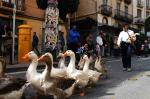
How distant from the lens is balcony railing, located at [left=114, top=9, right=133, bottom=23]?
55.0 metres

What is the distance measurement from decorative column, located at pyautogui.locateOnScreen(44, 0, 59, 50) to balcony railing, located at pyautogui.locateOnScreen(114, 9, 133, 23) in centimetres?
3565

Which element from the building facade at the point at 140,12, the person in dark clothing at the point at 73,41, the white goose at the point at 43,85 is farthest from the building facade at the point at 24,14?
the building facade at the point at 140,12

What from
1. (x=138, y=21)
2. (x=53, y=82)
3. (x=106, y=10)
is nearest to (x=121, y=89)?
(x=53, y=82)

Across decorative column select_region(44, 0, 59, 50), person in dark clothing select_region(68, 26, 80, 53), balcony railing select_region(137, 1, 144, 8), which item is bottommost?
person in dark clothing select_region(68, 26, 80, 53)

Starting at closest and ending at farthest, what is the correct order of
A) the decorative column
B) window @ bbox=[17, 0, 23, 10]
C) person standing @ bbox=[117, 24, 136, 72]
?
1. person standing @ bbox=[117, 24, 136, 72]
2. the decorative column
3. window @ bbox=[17, 0, 23, 10]

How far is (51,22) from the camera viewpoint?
19125mm

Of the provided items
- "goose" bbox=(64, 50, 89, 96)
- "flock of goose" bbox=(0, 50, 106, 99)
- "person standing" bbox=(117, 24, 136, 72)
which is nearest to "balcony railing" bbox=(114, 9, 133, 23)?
"person standing" bbox=(117, 24, 136, 72)

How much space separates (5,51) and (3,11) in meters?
10.5

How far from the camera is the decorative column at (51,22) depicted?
Answer: 1841cm

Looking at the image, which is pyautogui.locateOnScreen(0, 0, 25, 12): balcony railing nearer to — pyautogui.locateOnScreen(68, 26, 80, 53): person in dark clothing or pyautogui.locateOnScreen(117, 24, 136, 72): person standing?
pyautogui.locateOnScreen(68, 26, 80, 53): person in dark clothing

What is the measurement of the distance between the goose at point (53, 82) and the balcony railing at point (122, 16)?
4578 cm

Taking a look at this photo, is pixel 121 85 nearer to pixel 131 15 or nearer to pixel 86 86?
pixel 86 86

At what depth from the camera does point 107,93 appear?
1022 centimetres

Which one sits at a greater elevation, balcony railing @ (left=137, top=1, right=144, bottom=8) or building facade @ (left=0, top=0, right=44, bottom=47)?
balcony railing @ (left=137, top=1, right=144, bottom=8)
